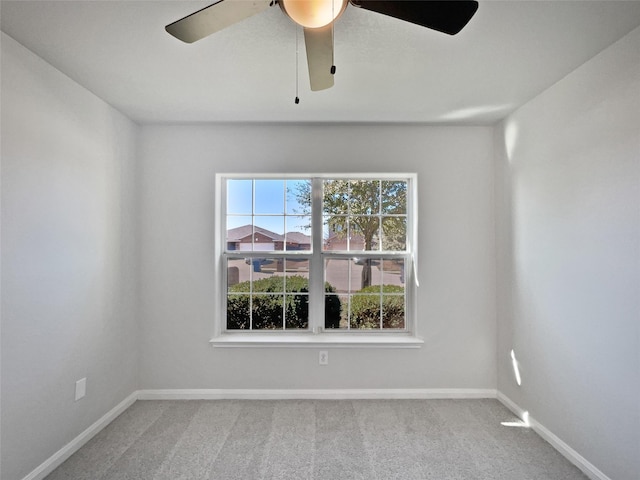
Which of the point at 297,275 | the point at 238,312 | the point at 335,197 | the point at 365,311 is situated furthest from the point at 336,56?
the point at 238,312

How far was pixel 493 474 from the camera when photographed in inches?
83.7

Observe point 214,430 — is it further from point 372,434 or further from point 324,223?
point 324,223

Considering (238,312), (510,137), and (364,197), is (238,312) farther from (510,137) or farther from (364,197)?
(510,137)

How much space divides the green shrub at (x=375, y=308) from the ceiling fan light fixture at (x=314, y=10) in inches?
94.4

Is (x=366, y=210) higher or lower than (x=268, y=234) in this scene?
higher

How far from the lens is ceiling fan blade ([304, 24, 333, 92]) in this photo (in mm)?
1438

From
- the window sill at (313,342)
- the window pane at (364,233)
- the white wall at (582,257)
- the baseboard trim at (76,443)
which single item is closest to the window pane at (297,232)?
the window pane at (364,233)

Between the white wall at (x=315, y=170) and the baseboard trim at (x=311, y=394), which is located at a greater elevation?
the white wall at (x=315, y=170)

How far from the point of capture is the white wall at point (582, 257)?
6.12 ft

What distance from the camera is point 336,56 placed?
205cm

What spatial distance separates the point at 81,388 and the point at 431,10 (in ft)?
9.62

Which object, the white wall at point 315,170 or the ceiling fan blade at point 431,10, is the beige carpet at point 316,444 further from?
the ceiling fan blade at point 431,10

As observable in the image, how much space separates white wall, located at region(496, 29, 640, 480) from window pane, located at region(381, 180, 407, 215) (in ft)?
2.87

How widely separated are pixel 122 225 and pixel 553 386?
11.2 ft
